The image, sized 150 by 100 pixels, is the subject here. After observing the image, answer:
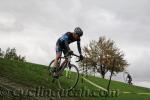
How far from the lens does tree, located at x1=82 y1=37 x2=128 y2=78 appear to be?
312 ft

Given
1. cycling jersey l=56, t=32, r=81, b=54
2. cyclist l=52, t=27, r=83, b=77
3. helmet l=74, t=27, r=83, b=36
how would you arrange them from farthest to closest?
cycling jersey l=56, t=32, r=81, b=54 < cyclist l=52, t=27, r=83, b=77 < helmet l=74, t=27, r=83, b=36

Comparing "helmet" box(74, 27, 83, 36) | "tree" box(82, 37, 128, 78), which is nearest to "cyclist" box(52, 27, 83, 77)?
"helmet" box(74, 27, 83, 36)

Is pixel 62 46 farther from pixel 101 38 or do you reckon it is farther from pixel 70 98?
pixel 101 38

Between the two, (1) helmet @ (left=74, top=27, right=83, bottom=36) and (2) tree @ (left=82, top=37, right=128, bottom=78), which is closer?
(1) helmet @ (left=74, top=27, right=83, bottom=36)

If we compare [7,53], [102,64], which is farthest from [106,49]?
[7,53]

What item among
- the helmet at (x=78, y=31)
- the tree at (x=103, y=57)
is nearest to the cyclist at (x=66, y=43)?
the helmet at (x=78, y=31)

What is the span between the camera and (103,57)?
315 feet

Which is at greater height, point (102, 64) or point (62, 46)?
point (102, 64)

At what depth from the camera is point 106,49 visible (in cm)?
9938

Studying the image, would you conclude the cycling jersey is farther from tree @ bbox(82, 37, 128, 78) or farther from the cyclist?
tree @ bbox(82, 37, 128, 78)

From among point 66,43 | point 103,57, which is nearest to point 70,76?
point 66,43

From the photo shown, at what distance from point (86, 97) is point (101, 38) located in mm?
85537

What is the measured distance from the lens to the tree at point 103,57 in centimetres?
9512

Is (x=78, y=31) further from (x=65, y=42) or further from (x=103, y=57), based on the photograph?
(x=103, y=57)
